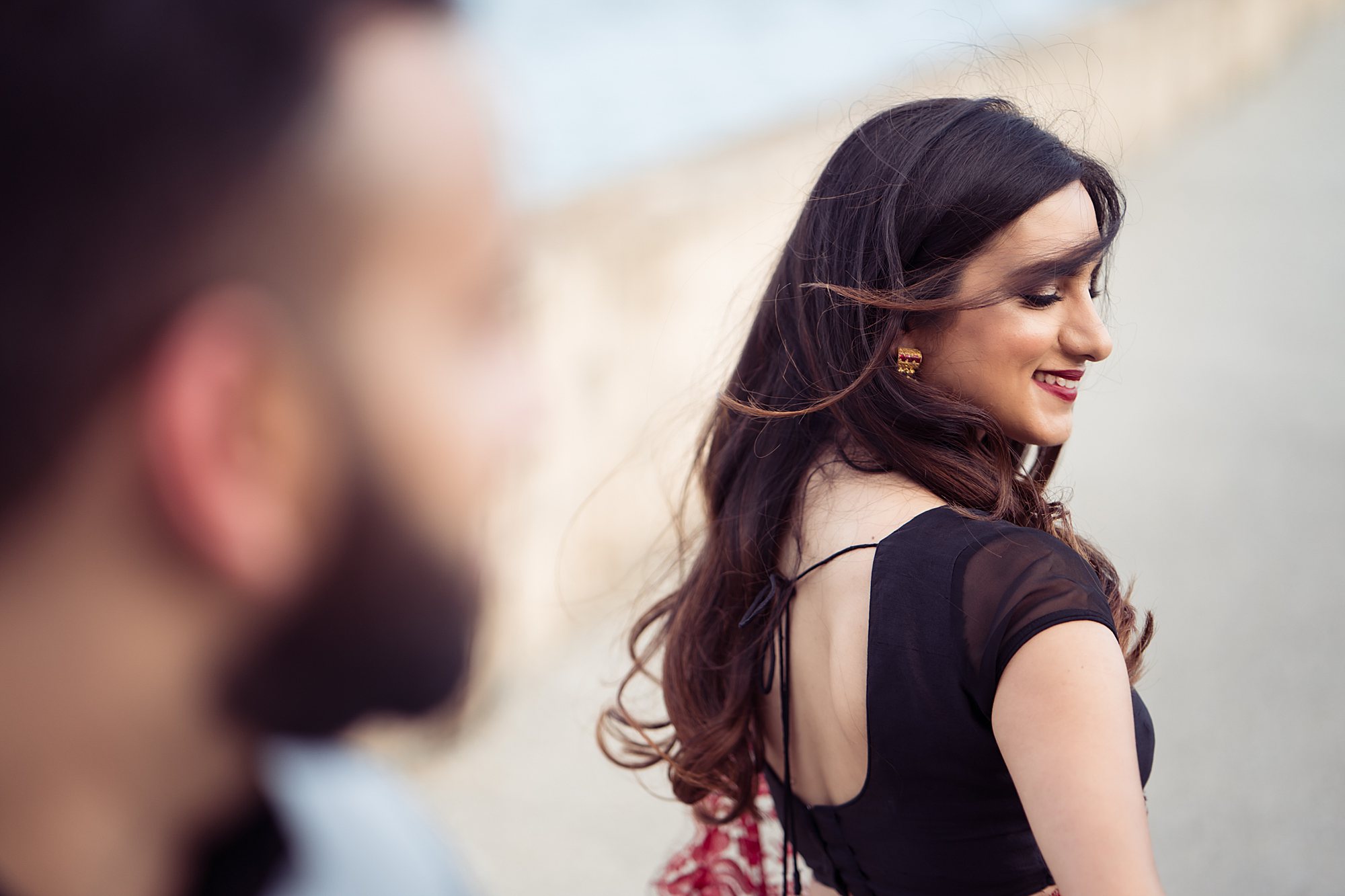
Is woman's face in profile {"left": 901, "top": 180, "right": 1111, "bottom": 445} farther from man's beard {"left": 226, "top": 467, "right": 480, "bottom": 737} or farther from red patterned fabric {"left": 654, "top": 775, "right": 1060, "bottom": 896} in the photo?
man's beard {"left": 226, "top": 467, "right": 480, "bottom": 737}

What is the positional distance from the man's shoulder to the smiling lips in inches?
48.5

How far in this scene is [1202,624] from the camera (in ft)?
14.5

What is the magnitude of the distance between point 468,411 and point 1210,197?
11756 millimetres

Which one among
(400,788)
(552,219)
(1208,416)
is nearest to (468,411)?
(400,788)

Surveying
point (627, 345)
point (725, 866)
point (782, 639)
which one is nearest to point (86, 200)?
point (782, 639)

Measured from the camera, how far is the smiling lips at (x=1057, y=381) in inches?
62.9

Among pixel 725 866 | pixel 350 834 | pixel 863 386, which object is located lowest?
pixel 725 866

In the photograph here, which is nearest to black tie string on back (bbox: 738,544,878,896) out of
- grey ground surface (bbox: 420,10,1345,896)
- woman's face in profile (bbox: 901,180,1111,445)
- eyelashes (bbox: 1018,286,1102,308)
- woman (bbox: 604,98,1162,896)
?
woman (bbox: 604,98,1162,896)

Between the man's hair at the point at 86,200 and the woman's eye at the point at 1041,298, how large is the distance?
138cm

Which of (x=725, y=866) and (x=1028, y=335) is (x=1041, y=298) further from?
(x=725, y=866)

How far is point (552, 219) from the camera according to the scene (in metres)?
4.25

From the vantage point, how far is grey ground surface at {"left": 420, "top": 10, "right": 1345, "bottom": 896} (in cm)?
332

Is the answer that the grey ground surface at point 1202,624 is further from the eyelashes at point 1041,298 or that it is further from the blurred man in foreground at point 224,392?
the blurred man in foreground at point 224,392

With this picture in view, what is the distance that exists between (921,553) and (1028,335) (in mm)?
405
